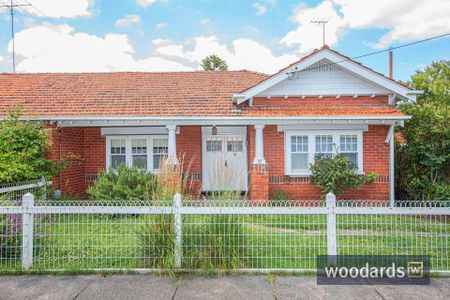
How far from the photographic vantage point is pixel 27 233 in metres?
4.86

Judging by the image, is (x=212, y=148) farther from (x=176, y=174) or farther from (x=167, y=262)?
(x=167, y=262)

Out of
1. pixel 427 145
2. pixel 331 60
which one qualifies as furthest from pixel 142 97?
pixel 427 145

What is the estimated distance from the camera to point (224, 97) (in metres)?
11.8

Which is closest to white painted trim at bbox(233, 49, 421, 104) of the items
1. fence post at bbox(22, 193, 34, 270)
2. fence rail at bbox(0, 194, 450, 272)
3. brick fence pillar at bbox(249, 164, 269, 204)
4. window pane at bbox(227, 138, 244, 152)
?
window pane at bbox(227, 138, 244, 152)

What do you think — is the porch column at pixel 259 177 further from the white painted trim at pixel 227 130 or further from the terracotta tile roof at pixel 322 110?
the white painted trim at pixel 227 130

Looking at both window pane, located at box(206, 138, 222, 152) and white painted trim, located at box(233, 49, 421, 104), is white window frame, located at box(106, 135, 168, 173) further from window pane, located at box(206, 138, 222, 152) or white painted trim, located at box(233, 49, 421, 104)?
white painted trim, located at box(233, 49, 421, 104)

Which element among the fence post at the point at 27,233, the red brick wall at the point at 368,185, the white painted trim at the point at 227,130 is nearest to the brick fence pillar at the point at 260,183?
the red brick wall at the point at 368,185

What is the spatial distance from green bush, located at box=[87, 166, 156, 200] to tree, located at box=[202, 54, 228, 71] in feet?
75.9

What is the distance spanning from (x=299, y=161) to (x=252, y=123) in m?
2.14

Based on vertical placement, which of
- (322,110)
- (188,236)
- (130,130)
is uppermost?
→ (322,110)

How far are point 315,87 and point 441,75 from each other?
14.5 feet

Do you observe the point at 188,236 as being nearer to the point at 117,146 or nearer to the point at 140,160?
the point at 140,160

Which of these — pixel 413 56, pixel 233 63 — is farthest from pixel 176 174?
pixel 233 63

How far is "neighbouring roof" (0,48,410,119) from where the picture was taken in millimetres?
10547
